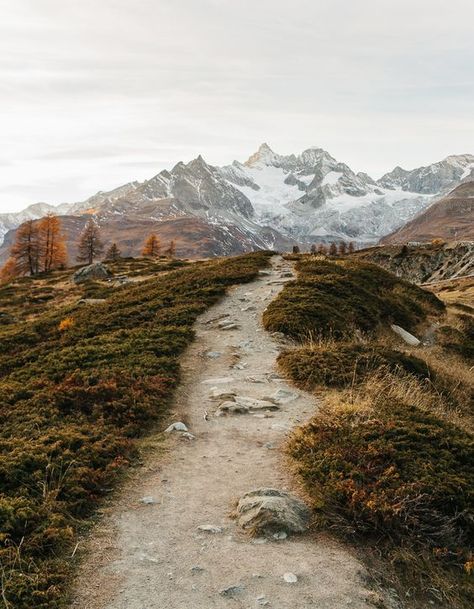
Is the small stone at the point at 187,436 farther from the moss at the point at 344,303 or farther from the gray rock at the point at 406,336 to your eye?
the gray rock at the point at 406,336

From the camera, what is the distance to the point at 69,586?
607 cm

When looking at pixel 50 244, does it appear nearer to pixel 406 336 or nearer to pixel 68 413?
pixel 406 336

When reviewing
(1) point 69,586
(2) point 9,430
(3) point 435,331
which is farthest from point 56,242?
(1) point 69,586

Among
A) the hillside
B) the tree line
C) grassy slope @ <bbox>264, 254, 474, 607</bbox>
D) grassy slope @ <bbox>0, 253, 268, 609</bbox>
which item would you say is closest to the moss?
the hillside

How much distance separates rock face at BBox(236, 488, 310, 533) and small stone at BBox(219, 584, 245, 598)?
49.1 inches

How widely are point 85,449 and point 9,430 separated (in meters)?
2.24

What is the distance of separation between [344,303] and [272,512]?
1791 centimetres

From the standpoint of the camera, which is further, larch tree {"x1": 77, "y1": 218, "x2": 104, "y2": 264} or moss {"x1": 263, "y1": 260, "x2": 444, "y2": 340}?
larch tree {"x1": 77, "y1": 218, "x2": 104, "y2": 264}

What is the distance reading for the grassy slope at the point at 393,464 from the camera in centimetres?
687

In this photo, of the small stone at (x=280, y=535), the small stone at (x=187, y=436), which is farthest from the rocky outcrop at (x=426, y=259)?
the small stone at (x=280, y=535)

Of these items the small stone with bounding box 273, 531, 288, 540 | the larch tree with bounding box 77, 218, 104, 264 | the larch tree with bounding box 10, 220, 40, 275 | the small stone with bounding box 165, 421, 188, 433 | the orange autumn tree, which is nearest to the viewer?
the small stone with bounding box 273, 531, 288, 540

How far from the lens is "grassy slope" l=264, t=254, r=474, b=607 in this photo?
687cm

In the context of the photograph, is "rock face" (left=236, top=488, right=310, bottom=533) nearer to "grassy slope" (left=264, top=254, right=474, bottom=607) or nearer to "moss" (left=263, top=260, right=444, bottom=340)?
"grassy slope" (left=264, top=254, right=474, bottom=607)

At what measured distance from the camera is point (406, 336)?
2439 centimetres
